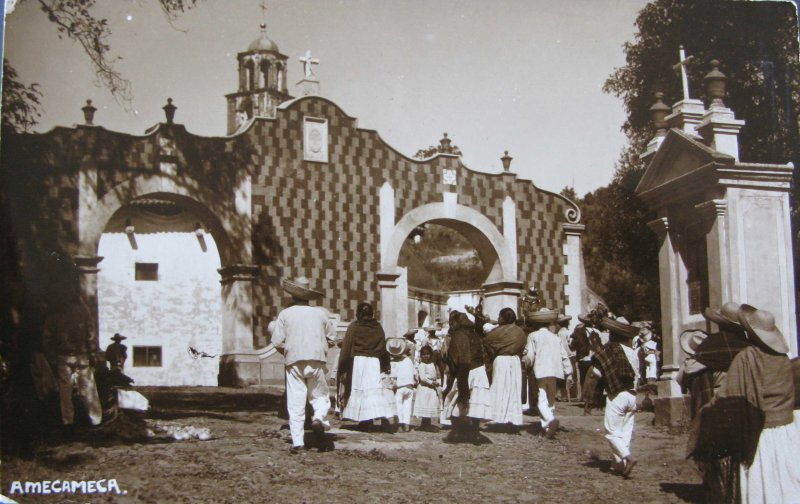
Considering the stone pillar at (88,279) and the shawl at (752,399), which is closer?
the shawl at (752,399)

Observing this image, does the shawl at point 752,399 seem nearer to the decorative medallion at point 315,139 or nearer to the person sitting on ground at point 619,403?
the person sitting on ground at point 619,403

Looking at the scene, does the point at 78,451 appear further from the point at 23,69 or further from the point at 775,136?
the point at 775,136

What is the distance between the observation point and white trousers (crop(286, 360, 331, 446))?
8344mm

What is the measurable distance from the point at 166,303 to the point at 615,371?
54.6ft

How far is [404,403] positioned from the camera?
36.2ft

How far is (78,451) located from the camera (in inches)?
305

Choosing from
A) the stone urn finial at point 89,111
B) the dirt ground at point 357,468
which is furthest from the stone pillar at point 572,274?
the stone urn finial at point 89,111

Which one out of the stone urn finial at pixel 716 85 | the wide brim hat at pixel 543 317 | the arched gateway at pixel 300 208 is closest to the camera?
the stone urn finial at pixel 716 85

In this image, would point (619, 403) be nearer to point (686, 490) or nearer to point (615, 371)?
point (615, 371)

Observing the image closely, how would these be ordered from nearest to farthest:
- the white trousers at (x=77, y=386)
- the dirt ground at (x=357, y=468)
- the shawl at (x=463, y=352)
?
the dirt ground at (x=357, y=468) < the white trousers at (x=77, y=386) < the shawl at (x=463, y=352)

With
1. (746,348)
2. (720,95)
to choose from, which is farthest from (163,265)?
(746,348)

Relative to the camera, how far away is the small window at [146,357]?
2247cm

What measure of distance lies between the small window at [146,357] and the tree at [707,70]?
1144 centimetres

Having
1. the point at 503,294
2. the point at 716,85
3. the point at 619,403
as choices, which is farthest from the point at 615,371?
the point at 503,294
